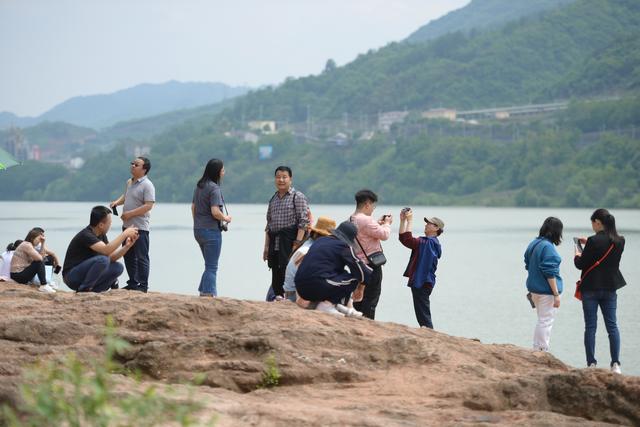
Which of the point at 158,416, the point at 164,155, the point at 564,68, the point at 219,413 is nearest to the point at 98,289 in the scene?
the point at 219,413

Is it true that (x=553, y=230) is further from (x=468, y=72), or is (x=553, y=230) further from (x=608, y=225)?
(x=468, y=72)

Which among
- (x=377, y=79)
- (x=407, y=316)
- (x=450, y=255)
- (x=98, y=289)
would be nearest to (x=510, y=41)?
(x=377, y=79)

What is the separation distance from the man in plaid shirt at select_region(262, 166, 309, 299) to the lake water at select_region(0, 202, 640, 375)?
7.24m

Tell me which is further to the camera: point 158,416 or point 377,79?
point 377,79

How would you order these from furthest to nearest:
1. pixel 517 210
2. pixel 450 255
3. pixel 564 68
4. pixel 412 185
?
pixel 564 68 < pixel 412 185 < pixel 517 210 < pixel 450 255

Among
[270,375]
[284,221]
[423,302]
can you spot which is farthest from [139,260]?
[270,375]

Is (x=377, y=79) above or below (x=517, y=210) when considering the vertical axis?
above

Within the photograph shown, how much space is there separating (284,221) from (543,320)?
2.53 m

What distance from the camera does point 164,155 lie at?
145 m

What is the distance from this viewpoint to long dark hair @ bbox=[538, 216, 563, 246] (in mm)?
9877

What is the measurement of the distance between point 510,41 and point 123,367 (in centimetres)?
17241

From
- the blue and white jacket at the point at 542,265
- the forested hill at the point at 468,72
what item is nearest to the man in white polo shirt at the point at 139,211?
the blue and white jacket at the point at 542,265

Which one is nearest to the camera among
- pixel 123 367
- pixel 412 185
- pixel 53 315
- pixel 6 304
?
pixel 123 367

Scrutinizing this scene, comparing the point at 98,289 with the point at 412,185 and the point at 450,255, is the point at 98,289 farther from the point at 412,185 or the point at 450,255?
the point at 412,185
